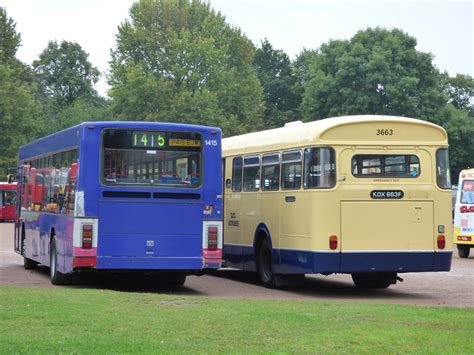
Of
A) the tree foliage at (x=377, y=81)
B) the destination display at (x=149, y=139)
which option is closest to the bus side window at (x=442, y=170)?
the destination display at (x=149, y=139)

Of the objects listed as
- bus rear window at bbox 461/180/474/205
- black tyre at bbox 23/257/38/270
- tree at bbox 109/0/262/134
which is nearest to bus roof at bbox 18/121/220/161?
black tyre at bbox 23/257/38/270

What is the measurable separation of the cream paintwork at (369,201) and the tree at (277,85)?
234ft

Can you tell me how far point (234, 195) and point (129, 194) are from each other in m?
5.14

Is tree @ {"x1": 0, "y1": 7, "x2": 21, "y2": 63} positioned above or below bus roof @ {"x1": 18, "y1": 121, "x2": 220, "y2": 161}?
above

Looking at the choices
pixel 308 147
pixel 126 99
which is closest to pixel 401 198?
pixel 308 147

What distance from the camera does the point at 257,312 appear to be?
13.4 meters

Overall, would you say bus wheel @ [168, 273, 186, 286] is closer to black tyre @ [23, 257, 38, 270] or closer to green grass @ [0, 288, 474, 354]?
green grass @ [0, 288, 474, 354]

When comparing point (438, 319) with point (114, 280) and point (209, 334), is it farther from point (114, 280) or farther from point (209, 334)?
point (114, 280)

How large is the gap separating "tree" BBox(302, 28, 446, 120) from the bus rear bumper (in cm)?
5096

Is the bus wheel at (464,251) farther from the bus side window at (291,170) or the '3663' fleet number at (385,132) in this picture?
the '3663' fleet number at (385,132)

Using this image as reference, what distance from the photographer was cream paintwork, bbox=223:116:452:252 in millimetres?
Result: 18000

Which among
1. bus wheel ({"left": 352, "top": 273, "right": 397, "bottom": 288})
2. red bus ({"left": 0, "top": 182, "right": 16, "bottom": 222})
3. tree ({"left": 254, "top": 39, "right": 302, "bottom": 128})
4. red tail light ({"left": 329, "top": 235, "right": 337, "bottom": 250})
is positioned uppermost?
tree ({"left": 254, "top": 39, "right": 302, "bottom": 128})

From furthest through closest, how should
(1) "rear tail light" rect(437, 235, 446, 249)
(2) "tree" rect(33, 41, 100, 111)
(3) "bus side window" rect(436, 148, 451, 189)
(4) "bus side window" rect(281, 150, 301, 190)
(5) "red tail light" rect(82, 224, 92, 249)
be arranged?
(2) "tree" rect(33, 41, 100, 111), (4) "bus side window" rect(281, 150, 301, 190), (3) "bus side window" rect(436, 148, 451, 189), (1) "rear tail light" rect(437, 235, 446, 249), (5) "red tail light" rect(82, 224, 92, 249)

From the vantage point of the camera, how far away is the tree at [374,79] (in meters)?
69.3
